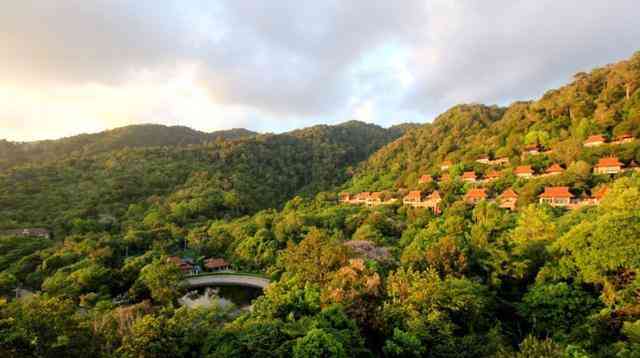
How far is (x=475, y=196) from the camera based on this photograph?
3472 centimetres

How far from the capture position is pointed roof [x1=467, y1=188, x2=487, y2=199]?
34.4 metres

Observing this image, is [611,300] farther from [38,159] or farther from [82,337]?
[38,159]

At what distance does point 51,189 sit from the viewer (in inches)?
1822

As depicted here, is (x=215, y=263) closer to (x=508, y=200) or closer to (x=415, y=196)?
(x=415, y=196)

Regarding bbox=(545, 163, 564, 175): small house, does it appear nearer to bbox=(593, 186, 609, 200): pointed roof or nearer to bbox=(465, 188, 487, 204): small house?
bbox=(593, 186, 609, 200): pointed roof

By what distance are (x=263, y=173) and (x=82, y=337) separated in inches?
2303

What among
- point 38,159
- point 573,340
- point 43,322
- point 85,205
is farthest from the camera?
point 38,159

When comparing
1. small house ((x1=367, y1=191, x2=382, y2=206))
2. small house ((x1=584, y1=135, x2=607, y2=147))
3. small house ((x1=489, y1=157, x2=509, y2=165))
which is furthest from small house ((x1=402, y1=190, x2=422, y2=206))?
small house ((x1=584, y1=135, x2=607, y2=147))

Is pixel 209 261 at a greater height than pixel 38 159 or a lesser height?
lesser

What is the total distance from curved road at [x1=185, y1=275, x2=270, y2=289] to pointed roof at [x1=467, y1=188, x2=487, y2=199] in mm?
24990

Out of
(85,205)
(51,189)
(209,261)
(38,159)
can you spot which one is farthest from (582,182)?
(38,159)

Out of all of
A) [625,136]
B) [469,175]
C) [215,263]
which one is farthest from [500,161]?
[215,263]

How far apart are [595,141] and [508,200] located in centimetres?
1397

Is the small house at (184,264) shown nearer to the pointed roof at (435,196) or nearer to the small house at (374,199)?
the small house at (374,199)
